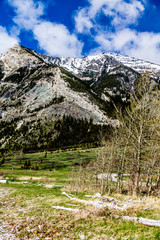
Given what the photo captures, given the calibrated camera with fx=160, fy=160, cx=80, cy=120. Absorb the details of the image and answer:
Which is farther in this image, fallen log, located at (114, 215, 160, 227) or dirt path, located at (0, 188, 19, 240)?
dirt path, located at (0, 188, 19, 240)

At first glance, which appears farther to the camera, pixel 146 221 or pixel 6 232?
pixel 6 232

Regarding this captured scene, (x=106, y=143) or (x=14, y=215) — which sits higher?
(x=106, y=143)

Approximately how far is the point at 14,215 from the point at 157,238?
33.3 feet

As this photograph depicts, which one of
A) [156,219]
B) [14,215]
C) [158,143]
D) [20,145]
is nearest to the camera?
[156,219]

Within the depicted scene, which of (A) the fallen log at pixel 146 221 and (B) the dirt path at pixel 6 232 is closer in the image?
(A) the fallen log at pixel 146 221

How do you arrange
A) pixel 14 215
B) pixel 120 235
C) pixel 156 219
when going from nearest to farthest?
1. pixel 120 235
2. pixel 156 219
3. pixel 14 215

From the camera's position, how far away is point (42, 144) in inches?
7869

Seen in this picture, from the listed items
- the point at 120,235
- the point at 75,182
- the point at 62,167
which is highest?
the point at 120,235

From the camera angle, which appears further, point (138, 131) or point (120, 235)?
point (138, 131)

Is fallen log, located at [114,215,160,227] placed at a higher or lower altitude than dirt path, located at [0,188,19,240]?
higher

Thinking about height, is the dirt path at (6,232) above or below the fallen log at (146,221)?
below

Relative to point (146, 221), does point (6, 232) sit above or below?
below

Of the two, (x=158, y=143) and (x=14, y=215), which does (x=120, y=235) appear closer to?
(x=14, y=215)

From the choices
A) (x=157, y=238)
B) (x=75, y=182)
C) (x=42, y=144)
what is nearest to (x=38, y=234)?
(x=157, y=238)
